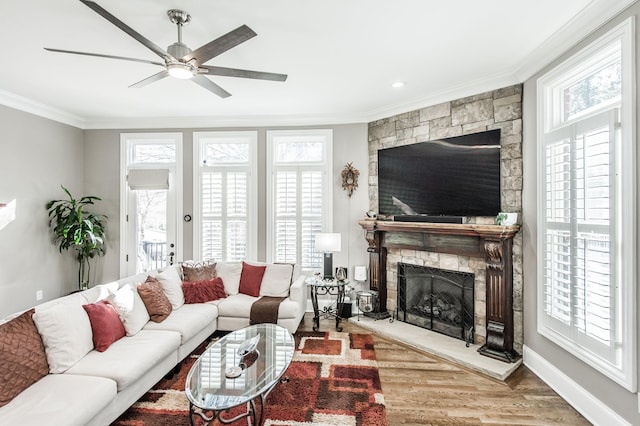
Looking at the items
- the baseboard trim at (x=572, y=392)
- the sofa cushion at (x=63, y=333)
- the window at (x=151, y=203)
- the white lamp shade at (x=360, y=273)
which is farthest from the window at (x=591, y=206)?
the window at (x=151, y=203)

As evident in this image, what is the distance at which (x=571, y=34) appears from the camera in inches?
97.8

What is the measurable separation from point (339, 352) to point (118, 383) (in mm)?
2048

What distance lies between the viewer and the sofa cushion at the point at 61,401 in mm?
1675

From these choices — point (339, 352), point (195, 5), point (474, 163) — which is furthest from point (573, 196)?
point (195, 5)

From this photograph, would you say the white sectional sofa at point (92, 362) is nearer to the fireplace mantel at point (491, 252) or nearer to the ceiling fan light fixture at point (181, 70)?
the ceiling fan light fixture at point (181, 70)

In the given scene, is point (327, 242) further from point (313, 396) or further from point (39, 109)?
point (39, 109)

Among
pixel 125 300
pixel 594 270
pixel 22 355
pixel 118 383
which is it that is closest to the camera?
pixel 22 355

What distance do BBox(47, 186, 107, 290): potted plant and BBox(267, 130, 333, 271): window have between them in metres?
2.57

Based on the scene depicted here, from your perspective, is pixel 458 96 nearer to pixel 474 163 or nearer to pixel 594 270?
pixel 474 163

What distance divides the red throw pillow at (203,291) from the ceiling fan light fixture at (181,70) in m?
2.45

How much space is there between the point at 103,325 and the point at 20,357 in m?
0.57

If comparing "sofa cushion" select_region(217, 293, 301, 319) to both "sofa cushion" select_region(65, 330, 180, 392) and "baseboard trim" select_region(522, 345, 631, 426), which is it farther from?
"baseboard trim" select_region(522, 345, 631, 426)

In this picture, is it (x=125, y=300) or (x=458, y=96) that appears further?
(x=458, y=96)

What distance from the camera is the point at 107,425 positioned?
6.81 ft
